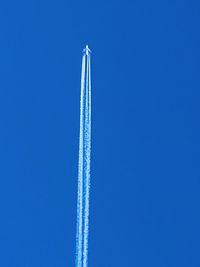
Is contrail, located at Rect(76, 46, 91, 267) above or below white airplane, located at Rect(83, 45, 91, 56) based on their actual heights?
below

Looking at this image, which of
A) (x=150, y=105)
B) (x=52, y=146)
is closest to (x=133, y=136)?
(x=150, y=105)

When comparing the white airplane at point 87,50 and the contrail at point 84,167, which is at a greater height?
the white airplane at point 87,50

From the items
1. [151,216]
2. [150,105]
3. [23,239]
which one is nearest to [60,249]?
[23,239]

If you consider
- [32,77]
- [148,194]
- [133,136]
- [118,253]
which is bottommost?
[118,253]

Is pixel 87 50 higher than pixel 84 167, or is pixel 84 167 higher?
pixel 87 50

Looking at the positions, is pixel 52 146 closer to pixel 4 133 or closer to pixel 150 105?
pixel 4 133

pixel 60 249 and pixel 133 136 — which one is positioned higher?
pixel 133 136
